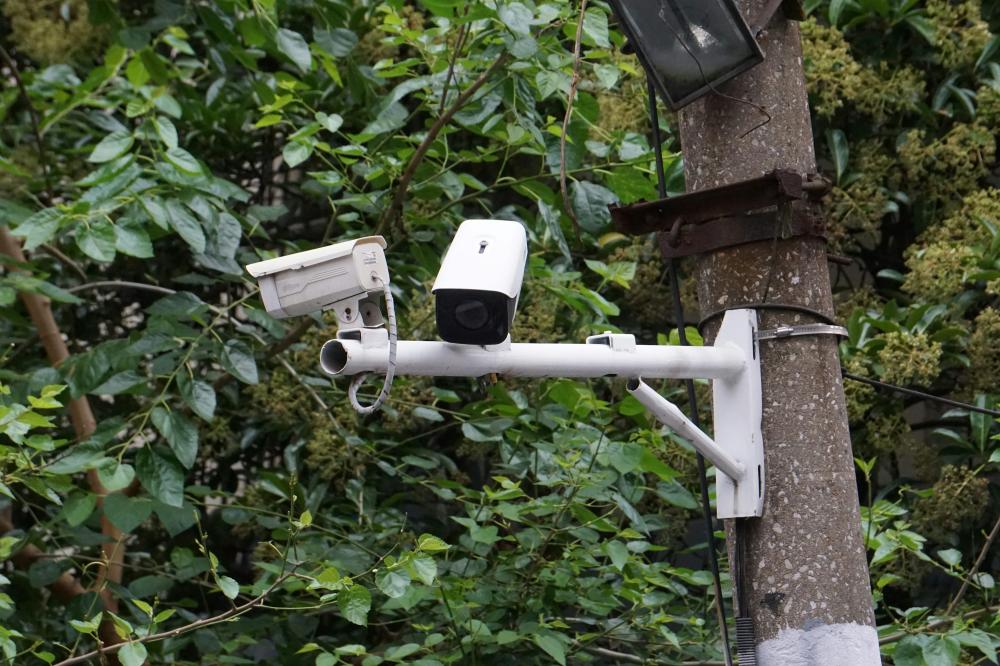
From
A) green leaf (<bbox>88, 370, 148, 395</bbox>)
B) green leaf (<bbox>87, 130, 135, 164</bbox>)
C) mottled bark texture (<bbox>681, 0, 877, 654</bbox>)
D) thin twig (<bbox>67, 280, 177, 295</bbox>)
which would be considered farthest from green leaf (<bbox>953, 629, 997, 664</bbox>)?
green leaf (<bbox>87, 130, 135, 164</bbox>)

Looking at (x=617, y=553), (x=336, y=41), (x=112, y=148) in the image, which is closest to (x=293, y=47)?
(x=336, y=41)

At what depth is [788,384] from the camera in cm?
235

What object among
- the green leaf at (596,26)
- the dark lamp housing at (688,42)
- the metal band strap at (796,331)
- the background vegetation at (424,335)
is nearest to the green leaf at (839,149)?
the background vegetation at (424,335)

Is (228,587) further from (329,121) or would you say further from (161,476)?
(329,121)

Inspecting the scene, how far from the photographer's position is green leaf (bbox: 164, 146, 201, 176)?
11.3 feet

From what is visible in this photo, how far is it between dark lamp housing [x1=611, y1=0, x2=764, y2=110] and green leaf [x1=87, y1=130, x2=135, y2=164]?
1.70m

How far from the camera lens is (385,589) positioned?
274 cm

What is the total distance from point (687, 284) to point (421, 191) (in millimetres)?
1178

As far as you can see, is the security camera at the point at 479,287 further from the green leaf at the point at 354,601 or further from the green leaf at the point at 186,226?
the green leaf at the point at 186,226

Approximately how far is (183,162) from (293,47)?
0.46 metres

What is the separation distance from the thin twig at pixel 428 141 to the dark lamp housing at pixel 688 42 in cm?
98

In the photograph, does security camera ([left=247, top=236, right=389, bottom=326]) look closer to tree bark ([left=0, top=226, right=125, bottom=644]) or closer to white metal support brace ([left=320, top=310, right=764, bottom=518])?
white metal support brace ([left=320, top=310, right=764, bottom=518])

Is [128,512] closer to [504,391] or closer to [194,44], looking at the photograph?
[504,391]

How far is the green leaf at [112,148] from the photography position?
358 cm
